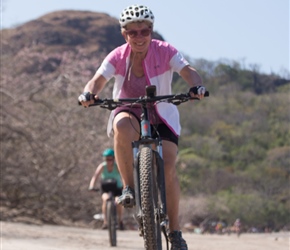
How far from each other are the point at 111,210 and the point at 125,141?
543cm

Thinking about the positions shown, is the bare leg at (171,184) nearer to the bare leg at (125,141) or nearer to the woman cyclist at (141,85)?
the woman cyclist at (141,85)

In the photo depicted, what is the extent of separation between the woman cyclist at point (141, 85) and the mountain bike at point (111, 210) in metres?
4.90

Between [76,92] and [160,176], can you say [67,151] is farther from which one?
[160,176]

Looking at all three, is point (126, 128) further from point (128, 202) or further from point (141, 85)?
point (128, 202)

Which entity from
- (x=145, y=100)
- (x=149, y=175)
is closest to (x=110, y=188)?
(x=145, y=100)

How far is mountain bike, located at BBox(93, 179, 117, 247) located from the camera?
38.8 feet

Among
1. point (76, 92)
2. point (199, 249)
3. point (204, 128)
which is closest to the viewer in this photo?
point (199, 249)

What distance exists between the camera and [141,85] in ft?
23.1

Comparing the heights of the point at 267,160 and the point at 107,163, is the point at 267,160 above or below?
below

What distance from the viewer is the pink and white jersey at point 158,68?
6977mm

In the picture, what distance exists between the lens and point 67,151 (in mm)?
19750

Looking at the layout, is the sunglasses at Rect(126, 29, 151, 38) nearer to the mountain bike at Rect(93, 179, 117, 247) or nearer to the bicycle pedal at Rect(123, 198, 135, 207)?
the bicycle pedal at Rect(123, 198, 135, 207)

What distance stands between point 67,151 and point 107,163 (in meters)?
6.78

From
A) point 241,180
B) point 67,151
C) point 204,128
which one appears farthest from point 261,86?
point 67,151
